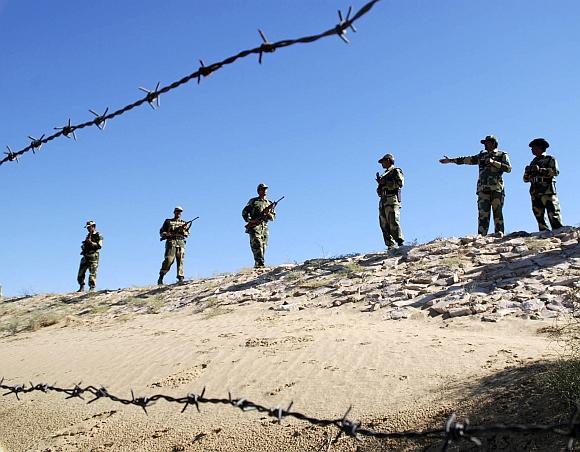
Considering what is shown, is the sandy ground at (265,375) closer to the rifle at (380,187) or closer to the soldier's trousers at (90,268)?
the rifle at (380,187)

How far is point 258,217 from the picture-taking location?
41.0 ft

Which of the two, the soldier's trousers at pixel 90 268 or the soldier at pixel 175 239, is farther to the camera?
the soldier's trousers at pixel 90 268

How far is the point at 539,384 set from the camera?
3.70 meters

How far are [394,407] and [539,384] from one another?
40.7 inches

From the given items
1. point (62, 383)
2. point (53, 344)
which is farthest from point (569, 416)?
point (53, 344)

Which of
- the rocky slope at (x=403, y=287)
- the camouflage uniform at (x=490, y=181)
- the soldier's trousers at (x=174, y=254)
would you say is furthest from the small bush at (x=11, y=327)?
the camouflage uniform at (x=490, y=181)

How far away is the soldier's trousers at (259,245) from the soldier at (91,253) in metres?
4.90

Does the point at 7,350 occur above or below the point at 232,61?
below

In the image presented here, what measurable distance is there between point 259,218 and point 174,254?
2.70 m

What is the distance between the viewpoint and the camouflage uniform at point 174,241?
533 inches

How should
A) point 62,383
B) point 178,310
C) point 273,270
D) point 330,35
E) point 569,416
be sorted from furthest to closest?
point 273,270 → point 178,310 → point 62,383 → point 569,416 → point 330,35

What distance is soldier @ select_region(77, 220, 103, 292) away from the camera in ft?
48.8

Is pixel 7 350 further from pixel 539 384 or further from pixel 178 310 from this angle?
pixel 539 384

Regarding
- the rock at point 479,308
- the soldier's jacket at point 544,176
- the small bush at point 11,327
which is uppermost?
the soldier's jacket at point 544,176
